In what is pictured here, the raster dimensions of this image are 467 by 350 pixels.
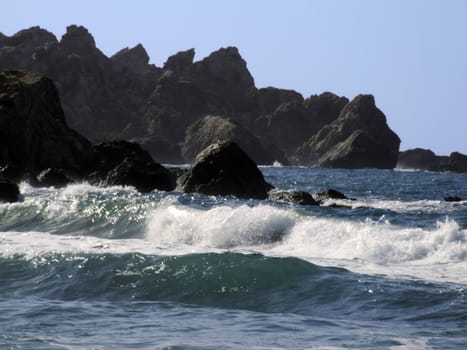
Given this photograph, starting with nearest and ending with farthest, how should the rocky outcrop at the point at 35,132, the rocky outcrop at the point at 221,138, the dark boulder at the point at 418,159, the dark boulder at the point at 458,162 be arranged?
1. the rocky outcrop at the point at 35,132
2. the dark boulder at the point at 458,162
3. the rocky outcrop at the point at 221,138
4. the dark boulder at the point at 418,159

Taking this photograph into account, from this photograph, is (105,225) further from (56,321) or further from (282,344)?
(282,344)

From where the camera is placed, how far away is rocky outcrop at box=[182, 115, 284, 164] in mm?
168000

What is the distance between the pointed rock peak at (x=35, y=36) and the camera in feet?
631

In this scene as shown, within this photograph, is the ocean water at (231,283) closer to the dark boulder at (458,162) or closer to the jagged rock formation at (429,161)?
the dark boulder at (458,162)

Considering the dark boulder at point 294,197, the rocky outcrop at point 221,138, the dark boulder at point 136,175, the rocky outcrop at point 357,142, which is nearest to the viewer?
the dark boulder at point 294,197

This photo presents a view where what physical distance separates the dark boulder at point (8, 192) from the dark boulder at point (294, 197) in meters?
10.2

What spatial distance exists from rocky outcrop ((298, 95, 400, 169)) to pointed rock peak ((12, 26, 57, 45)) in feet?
209

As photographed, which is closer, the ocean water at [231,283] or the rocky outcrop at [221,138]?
the ocean water at [231,283]

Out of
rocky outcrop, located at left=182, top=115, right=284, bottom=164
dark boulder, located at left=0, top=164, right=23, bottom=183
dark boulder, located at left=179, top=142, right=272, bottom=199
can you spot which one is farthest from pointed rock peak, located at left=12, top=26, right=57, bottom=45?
dark boulder, located at left=179, top=142, right=272, bottom=199

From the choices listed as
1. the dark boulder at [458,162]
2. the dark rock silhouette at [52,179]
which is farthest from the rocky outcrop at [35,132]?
the dark boulder at [458,162]

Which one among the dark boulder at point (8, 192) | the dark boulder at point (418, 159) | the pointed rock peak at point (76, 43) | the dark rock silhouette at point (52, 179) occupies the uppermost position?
the pointed rock peak at point (76, 43)

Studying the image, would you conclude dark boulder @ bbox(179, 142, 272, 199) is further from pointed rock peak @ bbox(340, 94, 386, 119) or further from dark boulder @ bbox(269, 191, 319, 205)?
pointed rock peak @ bbox(340, 94, 386, 119)

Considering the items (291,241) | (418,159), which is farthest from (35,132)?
(418,159)

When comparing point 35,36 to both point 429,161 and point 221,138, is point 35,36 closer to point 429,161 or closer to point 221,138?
point 221,138
